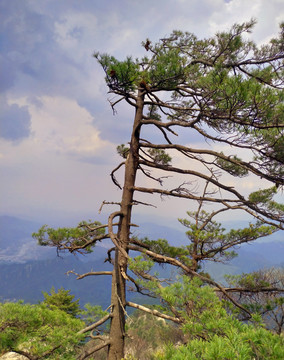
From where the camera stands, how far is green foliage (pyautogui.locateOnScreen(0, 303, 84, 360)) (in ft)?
11.2

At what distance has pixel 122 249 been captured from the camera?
4047 millimetres

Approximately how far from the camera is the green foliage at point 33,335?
342 cm

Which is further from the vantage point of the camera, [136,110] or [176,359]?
[136,110]

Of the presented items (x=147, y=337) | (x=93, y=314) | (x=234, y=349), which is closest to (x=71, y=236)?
(x=93, y=314)

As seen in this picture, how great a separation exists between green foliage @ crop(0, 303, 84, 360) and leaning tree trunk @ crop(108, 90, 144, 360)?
2.61ft

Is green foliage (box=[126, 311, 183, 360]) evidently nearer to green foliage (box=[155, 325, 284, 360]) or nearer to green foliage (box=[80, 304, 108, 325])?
green foliage (box=[80, 304, 108, 325])

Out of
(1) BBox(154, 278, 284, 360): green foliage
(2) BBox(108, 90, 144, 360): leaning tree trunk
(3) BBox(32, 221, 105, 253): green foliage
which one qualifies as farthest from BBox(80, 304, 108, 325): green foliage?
(1) BBox(154, 278, 284, 360): green foliage

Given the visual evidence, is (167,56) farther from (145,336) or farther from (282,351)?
(145,336)

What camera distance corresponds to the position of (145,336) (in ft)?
76.9

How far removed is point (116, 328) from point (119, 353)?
0.39m

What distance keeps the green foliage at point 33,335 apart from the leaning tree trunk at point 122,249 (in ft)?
2.61

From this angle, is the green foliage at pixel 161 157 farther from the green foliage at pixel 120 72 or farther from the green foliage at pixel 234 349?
the green foliage at pixel 234 349

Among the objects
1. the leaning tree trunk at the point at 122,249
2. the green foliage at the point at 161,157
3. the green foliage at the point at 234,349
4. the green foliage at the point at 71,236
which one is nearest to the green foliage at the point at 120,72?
the leaning tree trunk at the point at 122,249

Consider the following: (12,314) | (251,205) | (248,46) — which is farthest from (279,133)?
(12,314)
